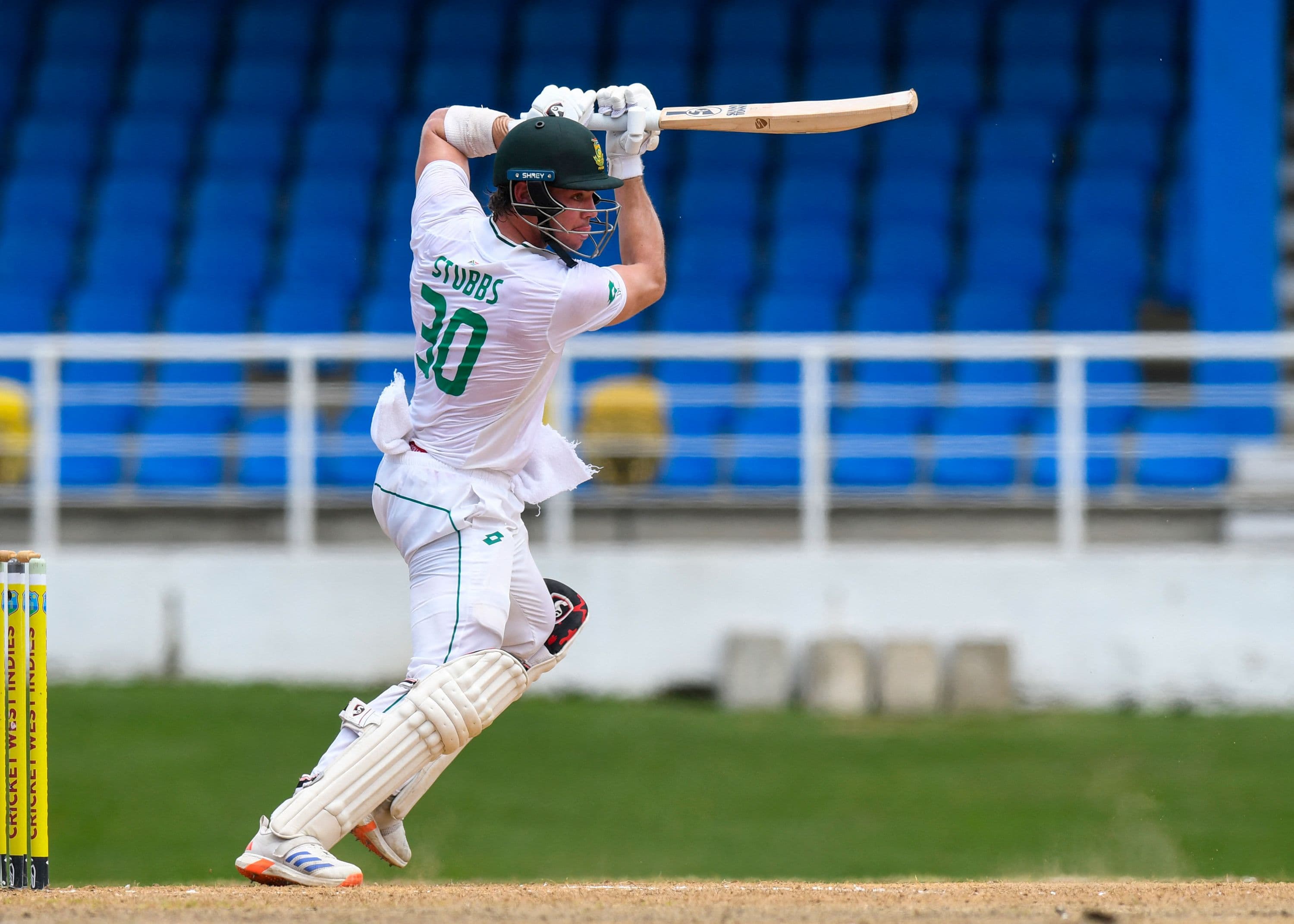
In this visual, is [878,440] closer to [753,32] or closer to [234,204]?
[753,32]

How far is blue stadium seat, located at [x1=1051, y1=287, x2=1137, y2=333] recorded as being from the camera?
436 inches

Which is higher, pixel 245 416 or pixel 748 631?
pixel 245 416

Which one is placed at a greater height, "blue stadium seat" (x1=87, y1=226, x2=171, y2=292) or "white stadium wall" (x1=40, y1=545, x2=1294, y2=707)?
"blue stadium seat" (x1=87, y1=226, x2=171, y2=292)

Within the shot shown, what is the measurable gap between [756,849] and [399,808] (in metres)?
2.71

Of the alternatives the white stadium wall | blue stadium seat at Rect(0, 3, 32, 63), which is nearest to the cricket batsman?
the white stadium wall

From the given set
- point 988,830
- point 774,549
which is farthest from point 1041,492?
point 988,830

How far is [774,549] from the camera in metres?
8.99

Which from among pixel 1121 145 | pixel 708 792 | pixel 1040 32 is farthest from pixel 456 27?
pixel 708 792

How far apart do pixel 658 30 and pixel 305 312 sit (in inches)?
129

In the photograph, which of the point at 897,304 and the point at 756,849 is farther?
the point at 897,304

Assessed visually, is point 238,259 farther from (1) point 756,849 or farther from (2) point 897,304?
(1) point 756,849

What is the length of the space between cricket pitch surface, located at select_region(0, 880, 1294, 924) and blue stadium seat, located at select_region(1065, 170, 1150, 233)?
7056 mm

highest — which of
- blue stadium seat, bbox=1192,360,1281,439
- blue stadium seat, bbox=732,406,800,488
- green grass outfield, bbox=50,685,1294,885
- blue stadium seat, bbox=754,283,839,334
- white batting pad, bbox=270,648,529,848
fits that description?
blue stadium seat, bbox=754,283,839,334

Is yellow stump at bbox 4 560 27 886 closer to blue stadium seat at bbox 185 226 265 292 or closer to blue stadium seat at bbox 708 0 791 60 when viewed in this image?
blue stadium seat at bbox 185 226 265 292
